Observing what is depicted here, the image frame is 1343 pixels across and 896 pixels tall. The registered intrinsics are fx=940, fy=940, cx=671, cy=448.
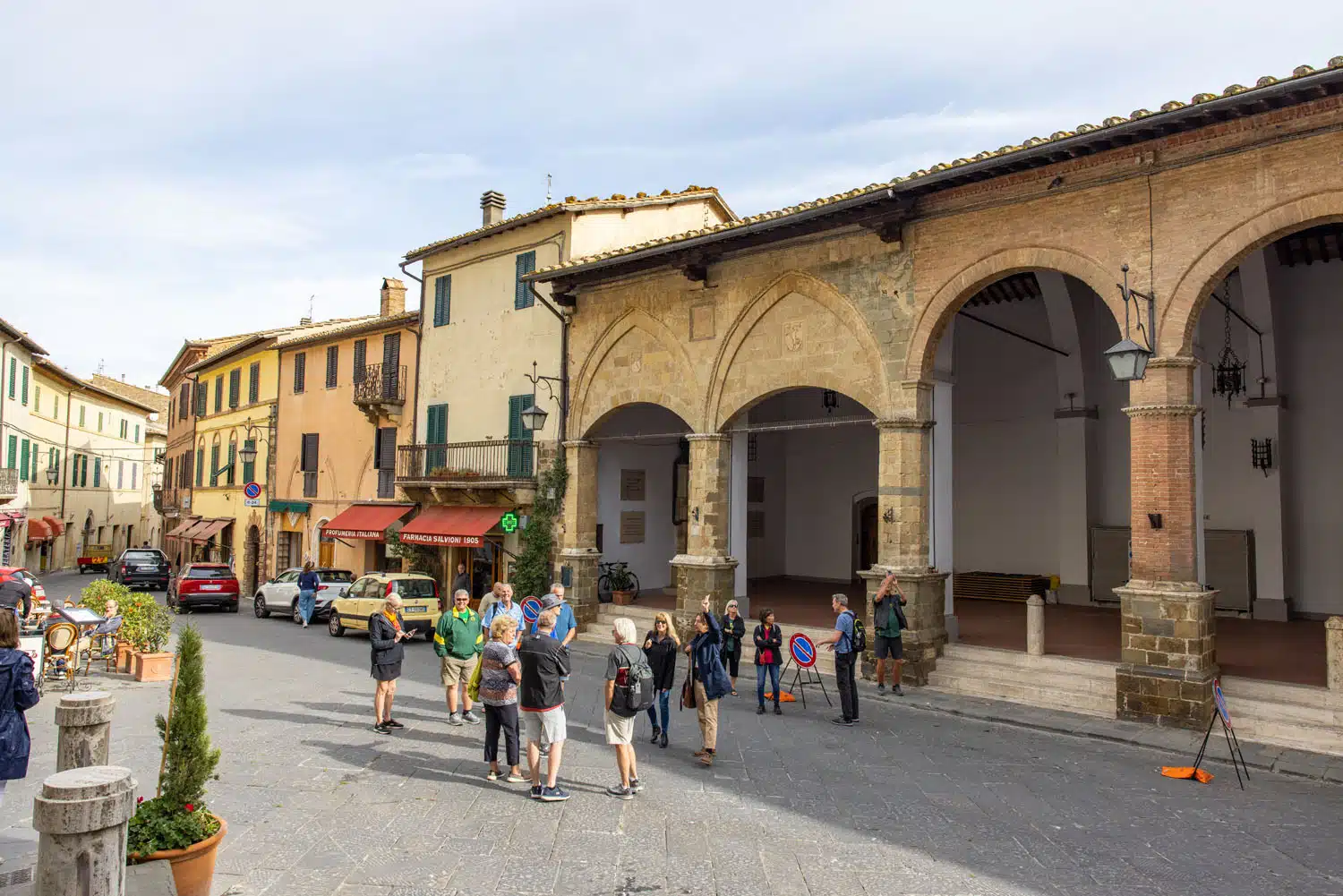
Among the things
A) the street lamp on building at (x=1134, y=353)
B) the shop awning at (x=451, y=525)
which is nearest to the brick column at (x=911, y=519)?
Answer: the street lamp on building at (x=1134, y=353)

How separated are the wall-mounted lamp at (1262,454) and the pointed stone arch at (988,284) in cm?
563

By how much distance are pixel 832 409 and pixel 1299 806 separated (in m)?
15.2

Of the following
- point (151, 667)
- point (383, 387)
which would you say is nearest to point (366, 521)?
point (383, 387)

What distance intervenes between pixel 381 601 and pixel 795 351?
9878mm

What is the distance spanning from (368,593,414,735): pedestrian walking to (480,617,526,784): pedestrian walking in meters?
2.07

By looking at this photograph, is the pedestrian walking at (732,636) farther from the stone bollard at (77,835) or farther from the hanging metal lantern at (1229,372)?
the hanging metal lantern at (1229,372)

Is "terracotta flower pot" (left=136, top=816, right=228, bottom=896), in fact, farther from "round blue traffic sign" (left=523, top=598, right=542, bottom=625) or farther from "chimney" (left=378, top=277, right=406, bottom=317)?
"chimney" (left=378, top=277, right=406, bottom=317)

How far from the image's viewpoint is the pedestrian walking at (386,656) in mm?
A: 10148

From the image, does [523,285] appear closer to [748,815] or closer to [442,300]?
[442,300]

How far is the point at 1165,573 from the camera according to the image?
11258 millimetres

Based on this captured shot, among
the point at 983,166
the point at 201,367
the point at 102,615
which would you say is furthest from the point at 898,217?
the point at 201,367

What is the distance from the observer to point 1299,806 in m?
8.09

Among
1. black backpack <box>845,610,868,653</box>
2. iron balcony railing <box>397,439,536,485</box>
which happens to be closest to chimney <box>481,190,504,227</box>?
iron balcony railing <box>397,439,536,485</box>

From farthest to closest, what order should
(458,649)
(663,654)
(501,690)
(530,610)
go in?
(530,610) → (458,649) → (663,654) → (501,690)
